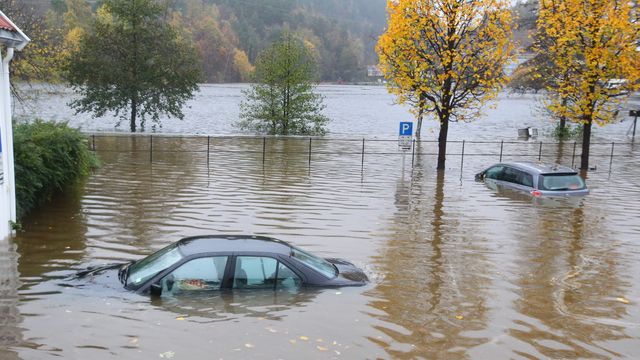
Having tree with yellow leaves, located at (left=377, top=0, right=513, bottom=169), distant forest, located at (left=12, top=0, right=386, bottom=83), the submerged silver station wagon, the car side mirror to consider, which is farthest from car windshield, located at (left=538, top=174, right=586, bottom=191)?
distant forest, located at (left=12, top=0, right=386, bottom=83)

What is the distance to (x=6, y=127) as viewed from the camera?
1306 cm

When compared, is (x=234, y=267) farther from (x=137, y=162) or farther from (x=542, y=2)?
(x=542, y=2)

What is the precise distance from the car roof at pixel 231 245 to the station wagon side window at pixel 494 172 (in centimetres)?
1342

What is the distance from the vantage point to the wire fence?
29141 mm

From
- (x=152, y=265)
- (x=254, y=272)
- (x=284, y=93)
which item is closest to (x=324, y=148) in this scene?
(x=284, y=93)

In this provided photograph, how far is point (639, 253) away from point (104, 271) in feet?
34.5

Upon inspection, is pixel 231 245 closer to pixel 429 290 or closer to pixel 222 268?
pixel 222 268

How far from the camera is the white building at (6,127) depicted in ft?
41.9

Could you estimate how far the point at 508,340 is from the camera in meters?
8.40

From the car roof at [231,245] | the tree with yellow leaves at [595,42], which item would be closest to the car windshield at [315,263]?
the car roof at [231,245]

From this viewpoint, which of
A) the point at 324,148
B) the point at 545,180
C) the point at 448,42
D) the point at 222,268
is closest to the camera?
the point at 222,268

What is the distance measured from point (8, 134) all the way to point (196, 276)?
6720mm

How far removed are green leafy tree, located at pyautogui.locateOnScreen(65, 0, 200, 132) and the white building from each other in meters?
23.6

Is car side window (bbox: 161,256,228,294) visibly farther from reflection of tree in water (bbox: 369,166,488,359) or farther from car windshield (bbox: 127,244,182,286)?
reflection of tree in water (bbox: 369,166,488,359)
